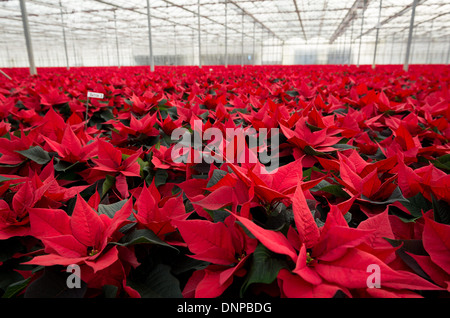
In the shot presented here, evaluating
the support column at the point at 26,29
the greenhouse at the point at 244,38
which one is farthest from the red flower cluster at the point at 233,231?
the greenhouse at the point at 244,38

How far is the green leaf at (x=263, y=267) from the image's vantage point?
0.47m

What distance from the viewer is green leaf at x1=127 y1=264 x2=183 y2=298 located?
0.54 metres

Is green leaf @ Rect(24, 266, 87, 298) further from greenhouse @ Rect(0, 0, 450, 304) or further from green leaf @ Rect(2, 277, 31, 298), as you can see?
green leaf @ Rect(2, 277, 31, 298)

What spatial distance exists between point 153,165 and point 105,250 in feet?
1.88

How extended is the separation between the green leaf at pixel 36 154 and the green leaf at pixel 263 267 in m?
0.99

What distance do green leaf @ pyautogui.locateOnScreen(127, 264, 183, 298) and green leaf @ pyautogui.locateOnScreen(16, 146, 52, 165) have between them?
2.63 feet

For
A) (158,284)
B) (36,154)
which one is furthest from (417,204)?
(36,154)

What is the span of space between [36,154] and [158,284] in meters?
0.91

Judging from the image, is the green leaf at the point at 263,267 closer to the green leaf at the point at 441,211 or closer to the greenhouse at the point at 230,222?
the greenhouse at the point at 230,222

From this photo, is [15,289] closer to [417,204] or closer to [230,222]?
[230,222]

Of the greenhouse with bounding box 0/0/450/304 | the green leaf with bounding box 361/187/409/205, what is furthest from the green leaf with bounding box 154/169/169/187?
the green leaf with bounding box 361/187/409/205

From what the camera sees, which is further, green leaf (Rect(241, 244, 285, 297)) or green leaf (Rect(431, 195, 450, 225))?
green leaf (Rect(431, 195, 450, 225))

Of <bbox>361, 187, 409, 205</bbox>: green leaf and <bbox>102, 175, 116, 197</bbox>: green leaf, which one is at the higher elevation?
<bbox>361, 187, 409, 205</bbox>: green leaf

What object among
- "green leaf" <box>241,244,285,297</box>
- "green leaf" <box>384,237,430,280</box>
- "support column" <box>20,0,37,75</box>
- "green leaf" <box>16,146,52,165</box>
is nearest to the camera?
"green leaf" <box>241,244,285,297</box>
